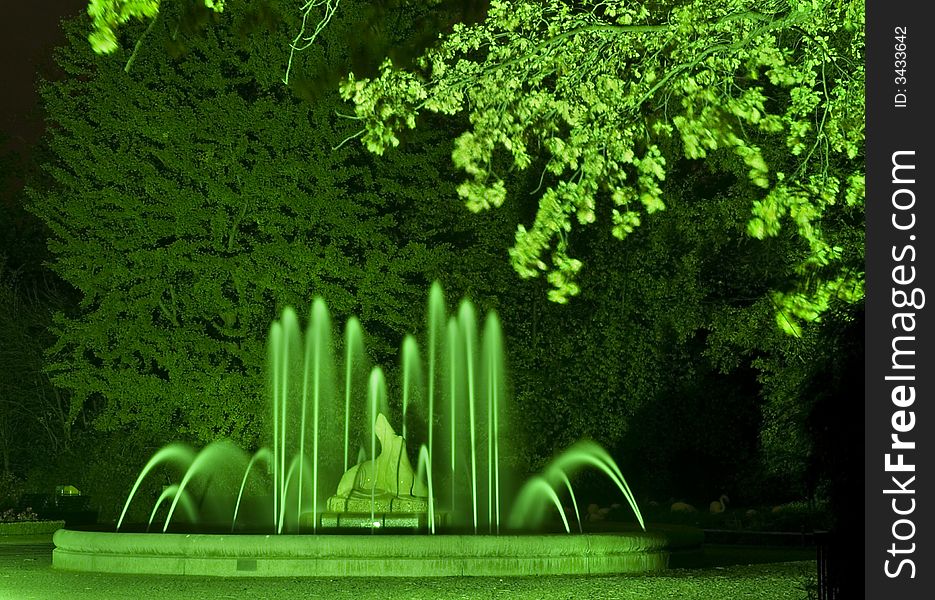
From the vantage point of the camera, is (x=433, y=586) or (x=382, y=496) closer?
(x=433, y=586)

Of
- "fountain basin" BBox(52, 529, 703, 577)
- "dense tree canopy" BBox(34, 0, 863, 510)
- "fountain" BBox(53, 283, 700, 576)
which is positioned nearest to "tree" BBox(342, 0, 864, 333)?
"fountain basin" BBox(52, 529, 703, 577)

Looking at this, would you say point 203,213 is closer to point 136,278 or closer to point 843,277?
point 136,278

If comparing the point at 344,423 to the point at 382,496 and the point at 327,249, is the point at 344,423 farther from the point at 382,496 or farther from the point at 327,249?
the point at 382,496

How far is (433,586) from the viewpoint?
1537 centimetres

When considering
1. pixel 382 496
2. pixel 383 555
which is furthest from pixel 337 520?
pixel 383 555

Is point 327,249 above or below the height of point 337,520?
above

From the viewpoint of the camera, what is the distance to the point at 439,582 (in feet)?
51.9

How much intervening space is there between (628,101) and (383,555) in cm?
637

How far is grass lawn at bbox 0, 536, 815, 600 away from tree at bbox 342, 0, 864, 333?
3061mm

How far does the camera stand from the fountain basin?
1659 cm

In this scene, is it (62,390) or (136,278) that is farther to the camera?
(62,390)
